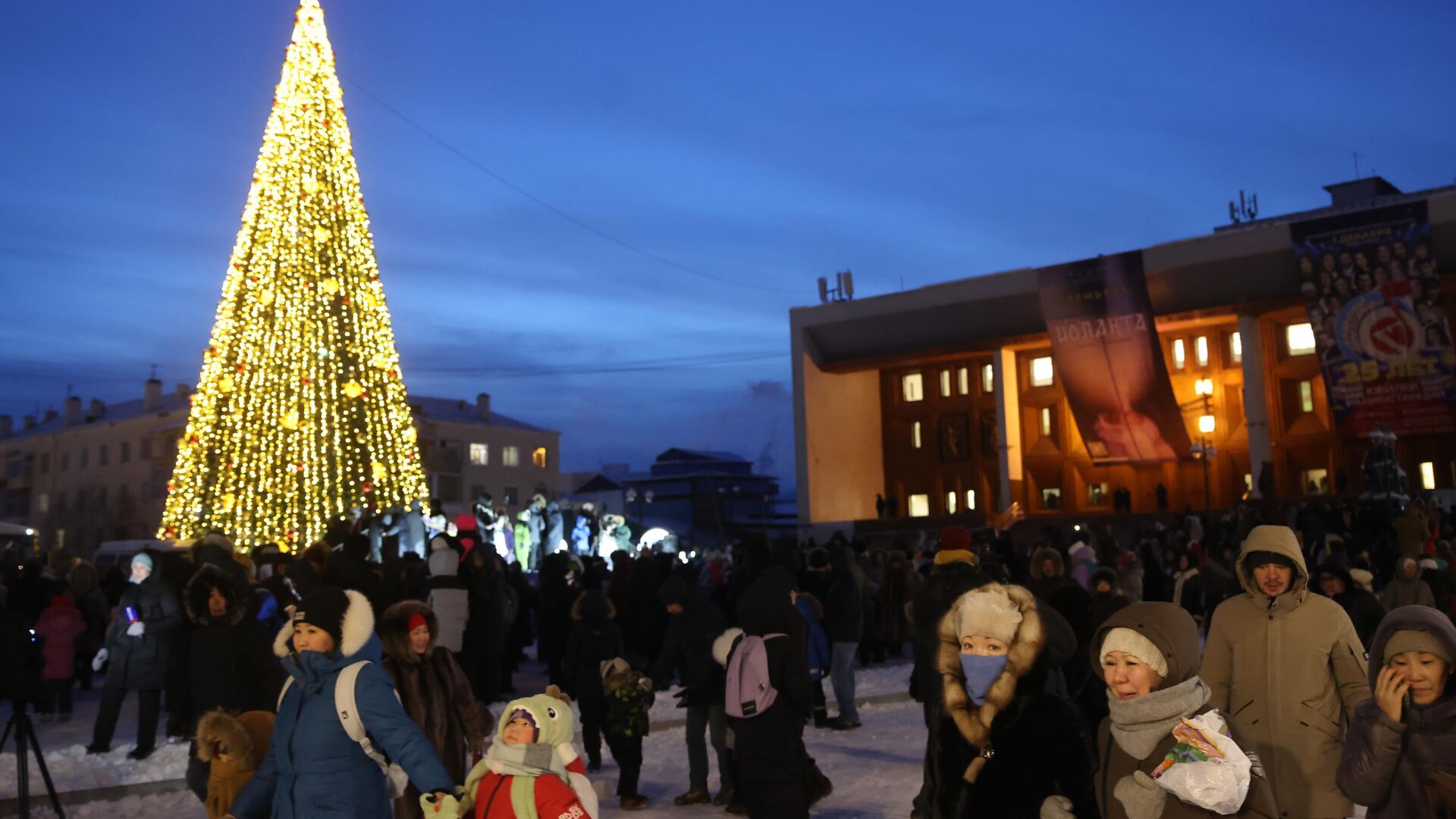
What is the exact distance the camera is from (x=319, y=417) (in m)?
19.7

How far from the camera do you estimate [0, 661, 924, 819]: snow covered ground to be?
8.52 meters

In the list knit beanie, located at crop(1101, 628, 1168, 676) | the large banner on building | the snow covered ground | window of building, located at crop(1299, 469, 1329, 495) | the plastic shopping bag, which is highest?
the large banner on building

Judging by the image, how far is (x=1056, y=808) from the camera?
150 inches

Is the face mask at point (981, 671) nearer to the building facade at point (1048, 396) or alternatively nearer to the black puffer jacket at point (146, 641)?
the black puffer jacket at point (146, 641)

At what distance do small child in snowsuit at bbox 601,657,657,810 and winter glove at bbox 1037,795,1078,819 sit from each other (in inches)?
198

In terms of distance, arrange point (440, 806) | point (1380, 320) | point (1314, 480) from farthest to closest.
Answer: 1. point (1314, 480)
2. point (1380, 320)
3. point (440, 806)

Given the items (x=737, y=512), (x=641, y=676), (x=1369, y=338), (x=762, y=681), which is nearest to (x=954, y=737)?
(x=762, y=681)

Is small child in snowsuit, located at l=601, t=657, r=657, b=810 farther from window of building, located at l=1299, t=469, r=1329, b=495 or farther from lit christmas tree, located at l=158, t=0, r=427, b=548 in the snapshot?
window of building, located at l=1299, t=469, r=1329, b=495

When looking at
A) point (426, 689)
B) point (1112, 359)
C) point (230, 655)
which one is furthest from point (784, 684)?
point (1112, 359)

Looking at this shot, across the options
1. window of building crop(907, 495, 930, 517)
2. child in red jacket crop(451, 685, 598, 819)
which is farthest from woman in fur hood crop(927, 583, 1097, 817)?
window of building crop(907, 495, 930, 517)

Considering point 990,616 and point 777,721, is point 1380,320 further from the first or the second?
point 990,616

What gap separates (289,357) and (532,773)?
1611 cm

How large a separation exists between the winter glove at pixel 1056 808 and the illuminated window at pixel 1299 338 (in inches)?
1515

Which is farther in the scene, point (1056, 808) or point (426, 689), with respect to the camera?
point (426, 689)
